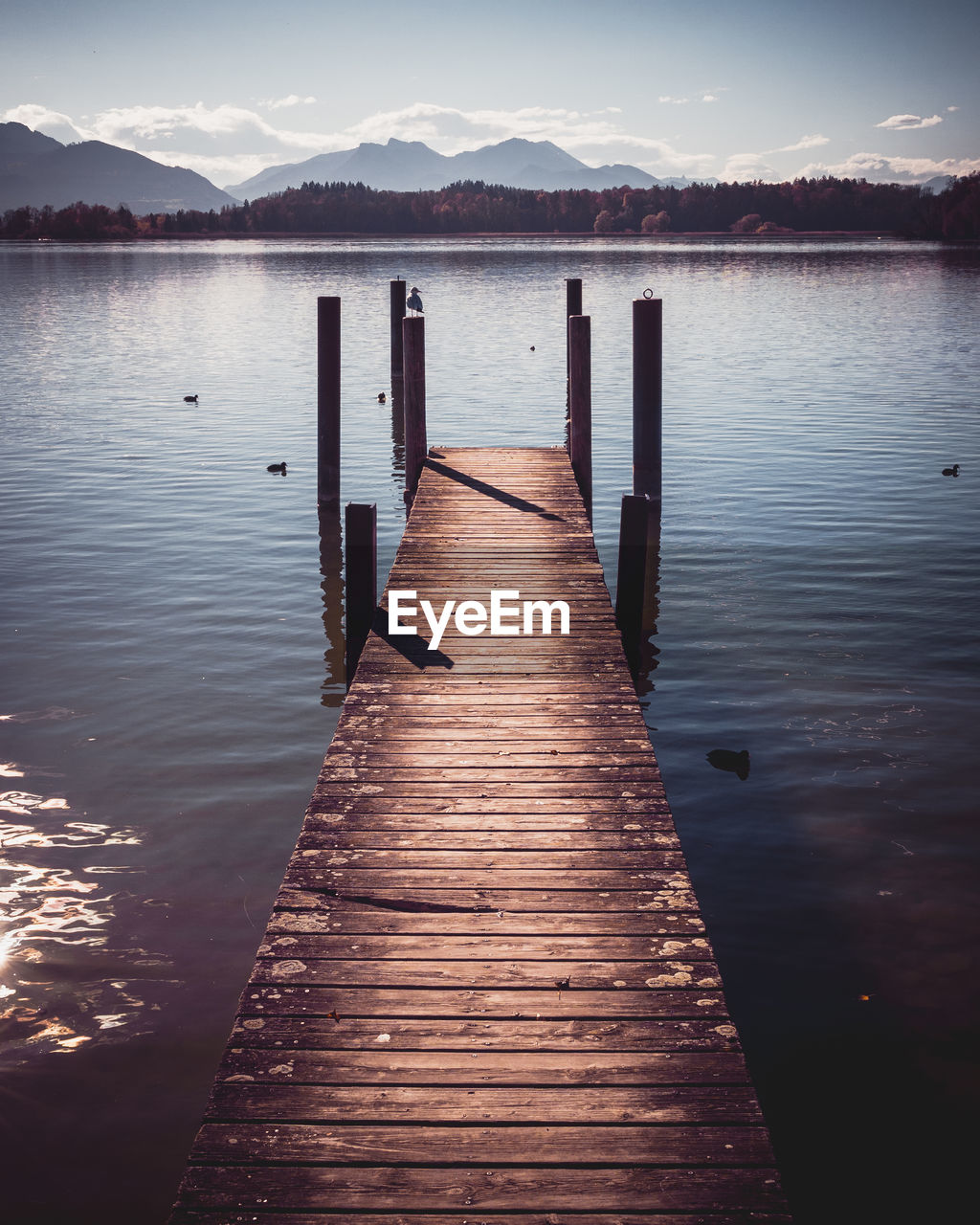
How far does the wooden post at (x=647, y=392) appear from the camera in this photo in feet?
45.1

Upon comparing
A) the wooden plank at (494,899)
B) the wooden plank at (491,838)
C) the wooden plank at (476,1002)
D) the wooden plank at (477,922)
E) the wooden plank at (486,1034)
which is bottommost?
the wooden plank at (486,1034)

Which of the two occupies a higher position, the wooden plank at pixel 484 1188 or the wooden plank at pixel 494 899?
→ the wooden plank at pixel 494 899

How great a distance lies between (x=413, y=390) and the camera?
14.0 meters

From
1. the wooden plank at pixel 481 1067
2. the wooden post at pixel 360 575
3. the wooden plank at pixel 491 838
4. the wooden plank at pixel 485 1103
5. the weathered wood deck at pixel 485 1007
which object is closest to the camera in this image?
the weathered wood deck at pixel 485 1007

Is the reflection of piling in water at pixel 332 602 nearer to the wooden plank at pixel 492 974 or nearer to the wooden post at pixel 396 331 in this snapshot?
the wooden plank at pixel 492 974

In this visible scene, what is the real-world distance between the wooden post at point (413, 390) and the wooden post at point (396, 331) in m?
11.5

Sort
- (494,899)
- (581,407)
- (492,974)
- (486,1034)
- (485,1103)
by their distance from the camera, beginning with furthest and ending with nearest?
(581,407) → (494,899) → (492,974) → (486,1034) → (485,1103)

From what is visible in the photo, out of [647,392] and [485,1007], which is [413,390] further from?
[485,1007]

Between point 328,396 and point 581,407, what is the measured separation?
405cm

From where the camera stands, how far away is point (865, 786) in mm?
8438

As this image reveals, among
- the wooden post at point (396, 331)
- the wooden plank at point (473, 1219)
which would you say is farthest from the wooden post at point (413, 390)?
the wooden post at point (396, 331)

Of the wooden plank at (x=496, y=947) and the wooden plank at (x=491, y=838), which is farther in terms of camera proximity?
the wooden plank at (x=491, y=838)

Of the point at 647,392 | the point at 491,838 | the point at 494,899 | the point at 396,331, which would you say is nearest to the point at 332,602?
the point at 647,392

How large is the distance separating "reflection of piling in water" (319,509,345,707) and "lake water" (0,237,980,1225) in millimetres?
147
